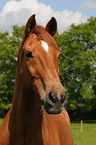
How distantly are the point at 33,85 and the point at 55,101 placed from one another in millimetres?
481

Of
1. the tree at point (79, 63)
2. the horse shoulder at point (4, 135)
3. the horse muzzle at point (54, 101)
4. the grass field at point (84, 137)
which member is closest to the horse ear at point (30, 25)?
the horse muzzle at point (54, 101)

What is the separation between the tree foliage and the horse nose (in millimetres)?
30569

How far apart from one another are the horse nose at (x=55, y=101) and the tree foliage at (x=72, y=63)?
30569 mm

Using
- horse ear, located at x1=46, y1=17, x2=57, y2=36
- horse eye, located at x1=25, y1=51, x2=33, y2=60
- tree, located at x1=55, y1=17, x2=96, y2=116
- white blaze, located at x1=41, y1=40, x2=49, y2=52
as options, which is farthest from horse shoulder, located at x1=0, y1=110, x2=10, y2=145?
tree, located at x1=55, y1=17, x2=96, y2=116

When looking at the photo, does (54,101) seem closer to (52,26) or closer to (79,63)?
(52,26)

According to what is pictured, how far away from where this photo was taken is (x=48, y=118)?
3.24 m

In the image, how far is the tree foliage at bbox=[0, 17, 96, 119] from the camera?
110 ft

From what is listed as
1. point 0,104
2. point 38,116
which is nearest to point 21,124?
point 38,116

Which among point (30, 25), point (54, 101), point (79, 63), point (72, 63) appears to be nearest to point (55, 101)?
point (54, 101)

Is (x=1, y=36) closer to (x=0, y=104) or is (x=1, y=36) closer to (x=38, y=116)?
(x=0, y=104)

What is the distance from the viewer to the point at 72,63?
3441 cm

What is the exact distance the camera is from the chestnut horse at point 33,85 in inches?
99.1

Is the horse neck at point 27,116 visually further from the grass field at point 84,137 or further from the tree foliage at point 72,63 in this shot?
the tree foliage at point 72,63

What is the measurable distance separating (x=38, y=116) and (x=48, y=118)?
0.46 metres
